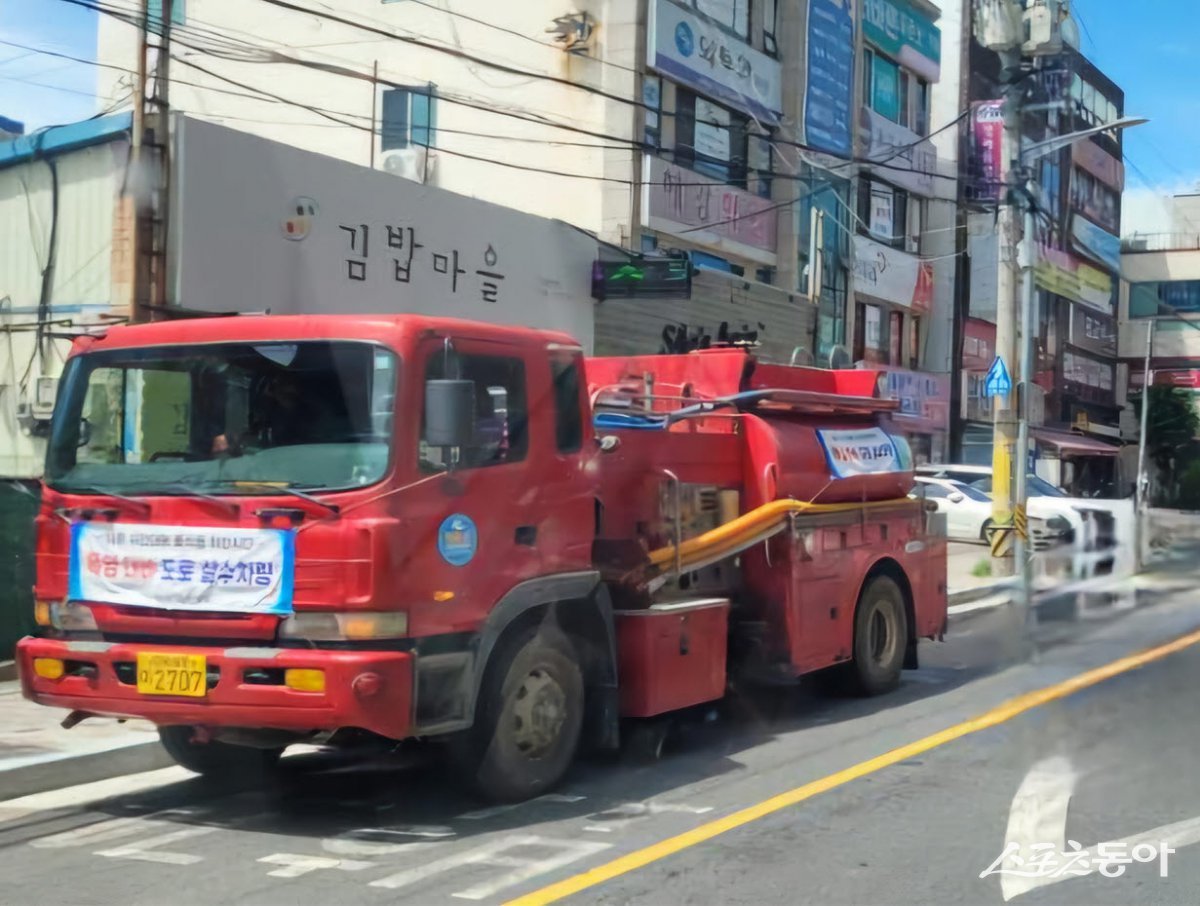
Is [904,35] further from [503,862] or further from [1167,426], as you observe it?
[503,862]

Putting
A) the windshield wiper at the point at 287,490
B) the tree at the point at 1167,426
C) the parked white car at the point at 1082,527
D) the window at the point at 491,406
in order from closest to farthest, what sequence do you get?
the windshield wiper at the point at 287,490 < the window at the point at 491,406 < the parked white car at the point at 1082,527 < the tree at the point at 1167,426

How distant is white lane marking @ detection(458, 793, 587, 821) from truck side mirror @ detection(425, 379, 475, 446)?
73.1 inches

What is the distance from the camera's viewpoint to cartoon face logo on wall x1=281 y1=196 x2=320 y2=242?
48.7ft

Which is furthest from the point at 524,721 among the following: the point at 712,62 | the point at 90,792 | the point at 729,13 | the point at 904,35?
the point at 904,35

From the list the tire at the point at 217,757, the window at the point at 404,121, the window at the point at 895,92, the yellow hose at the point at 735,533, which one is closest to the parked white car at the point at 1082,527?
the window at the point at 404,121

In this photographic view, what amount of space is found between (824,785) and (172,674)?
3.37 m

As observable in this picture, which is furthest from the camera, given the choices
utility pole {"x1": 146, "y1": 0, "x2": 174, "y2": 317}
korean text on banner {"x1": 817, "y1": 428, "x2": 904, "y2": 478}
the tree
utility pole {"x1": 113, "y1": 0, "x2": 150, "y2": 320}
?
the tree

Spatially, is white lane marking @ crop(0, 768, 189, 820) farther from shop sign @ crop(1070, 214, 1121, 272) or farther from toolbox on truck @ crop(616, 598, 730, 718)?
shop sign @ crop(1070, 214, 1121, 272)

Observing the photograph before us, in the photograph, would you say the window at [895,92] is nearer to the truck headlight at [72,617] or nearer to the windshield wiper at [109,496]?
the windshield wiper at [109,496]

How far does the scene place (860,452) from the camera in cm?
1001

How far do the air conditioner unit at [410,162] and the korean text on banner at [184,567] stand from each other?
17249 mm

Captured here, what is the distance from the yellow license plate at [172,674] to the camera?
608 cm

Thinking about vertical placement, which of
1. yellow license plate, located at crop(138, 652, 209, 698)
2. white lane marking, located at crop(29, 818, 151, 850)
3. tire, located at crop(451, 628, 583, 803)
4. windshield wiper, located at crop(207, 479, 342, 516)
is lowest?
white lane marking, located at crop(29, 818, 151, 850)

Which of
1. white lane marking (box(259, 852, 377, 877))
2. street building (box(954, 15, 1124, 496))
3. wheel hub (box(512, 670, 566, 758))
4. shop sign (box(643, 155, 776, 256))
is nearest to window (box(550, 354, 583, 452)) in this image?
wheel hub (box(512, 670, 566, 758))
